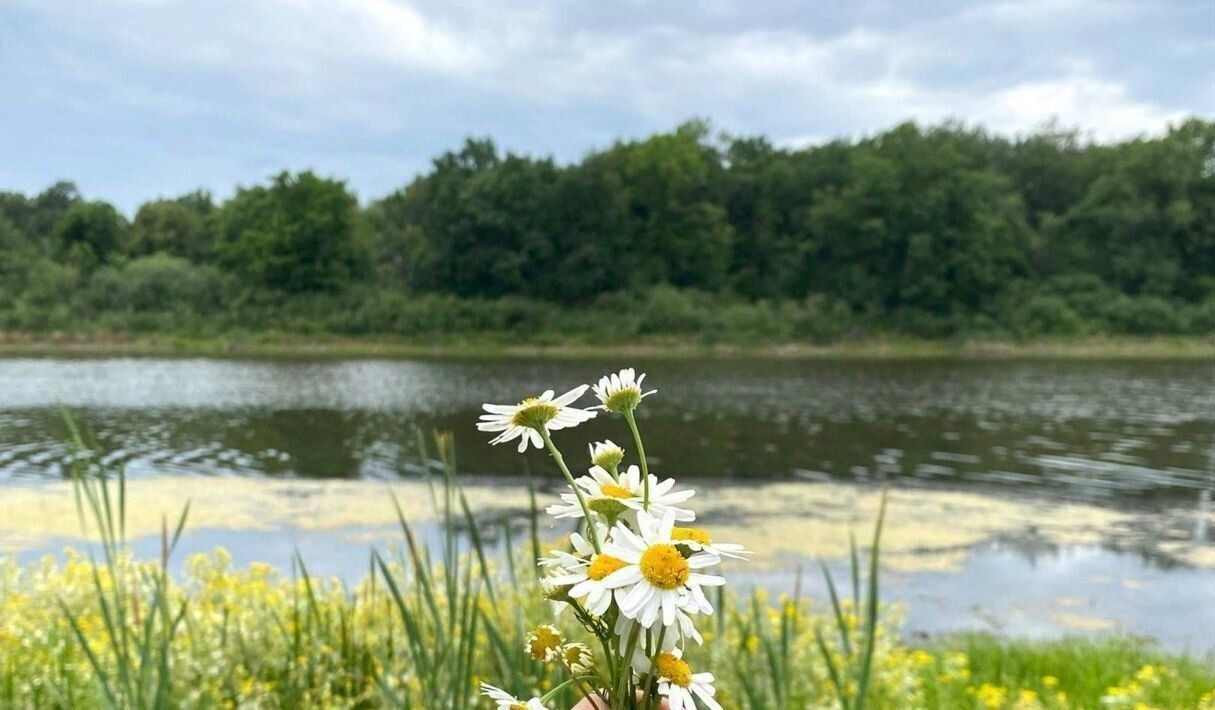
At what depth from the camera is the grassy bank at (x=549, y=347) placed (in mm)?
40219

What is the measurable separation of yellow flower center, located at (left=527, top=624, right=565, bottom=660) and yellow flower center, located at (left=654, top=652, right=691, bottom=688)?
6cm

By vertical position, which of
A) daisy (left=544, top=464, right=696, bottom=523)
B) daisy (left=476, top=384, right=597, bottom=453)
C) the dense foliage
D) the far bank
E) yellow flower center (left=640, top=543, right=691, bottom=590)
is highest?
the dense foliage

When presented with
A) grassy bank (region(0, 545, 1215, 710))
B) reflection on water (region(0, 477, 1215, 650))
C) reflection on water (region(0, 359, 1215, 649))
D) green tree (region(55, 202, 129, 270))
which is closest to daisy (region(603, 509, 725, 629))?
reflection on water (region(0, 359, 1215, 649))

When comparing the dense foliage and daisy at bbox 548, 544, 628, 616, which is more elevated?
the dense foliage

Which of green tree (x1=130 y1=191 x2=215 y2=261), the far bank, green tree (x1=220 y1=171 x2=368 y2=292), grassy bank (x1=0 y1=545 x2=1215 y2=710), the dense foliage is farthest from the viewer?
green tree (x1=130 y1=191 x2=215 y2=261)

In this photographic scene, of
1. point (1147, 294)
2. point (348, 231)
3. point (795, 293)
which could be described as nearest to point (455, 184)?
point (348, 231)

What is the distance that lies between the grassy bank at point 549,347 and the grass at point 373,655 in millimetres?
34147

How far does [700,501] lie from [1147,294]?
135 ft

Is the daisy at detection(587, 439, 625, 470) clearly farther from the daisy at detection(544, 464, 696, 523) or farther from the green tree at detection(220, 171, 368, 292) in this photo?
the green tree at detection(220, 171, 368, 292)

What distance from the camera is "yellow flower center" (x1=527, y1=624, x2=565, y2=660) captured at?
51cm

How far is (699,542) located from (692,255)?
4777 cm

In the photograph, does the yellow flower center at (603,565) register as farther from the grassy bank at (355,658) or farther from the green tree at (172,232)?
the green tree at (172,232)

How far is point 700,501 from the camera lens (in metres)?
11.8

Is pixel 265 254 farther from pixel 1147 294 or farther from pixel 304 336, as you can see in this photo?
pixel 1147 294
